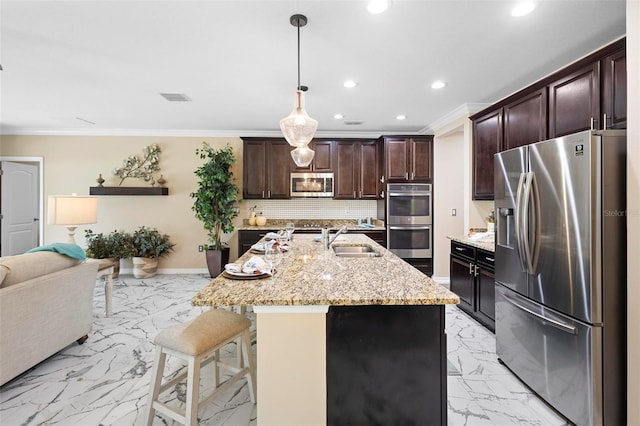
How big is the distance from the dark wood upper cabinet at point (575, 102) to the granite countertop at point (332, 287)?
6.13 ft

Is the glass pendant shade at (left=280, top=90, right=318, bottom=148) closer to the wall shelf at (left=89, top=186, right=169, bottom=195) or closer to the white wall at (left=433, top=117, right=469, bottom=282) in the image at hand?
the white wall at (left=433, top=117, right=469, bottom=282)

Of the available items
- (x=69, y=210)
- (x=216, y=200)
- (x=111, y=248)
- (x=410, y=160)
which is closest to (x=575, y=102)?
(x=410, y=160)

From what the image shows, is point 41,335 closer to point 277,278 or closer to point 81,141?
point 277,278

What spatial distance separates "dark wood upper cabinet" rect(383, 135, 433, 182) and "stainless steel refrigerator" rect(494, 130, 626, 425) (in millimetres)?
2823

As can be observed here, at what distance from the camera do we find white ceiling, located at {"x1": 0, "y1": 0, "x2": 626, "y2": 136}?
79.7 inches

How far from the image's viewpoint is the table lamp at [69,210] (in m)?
3.00

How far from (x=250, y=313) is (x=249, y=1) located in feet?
9.94

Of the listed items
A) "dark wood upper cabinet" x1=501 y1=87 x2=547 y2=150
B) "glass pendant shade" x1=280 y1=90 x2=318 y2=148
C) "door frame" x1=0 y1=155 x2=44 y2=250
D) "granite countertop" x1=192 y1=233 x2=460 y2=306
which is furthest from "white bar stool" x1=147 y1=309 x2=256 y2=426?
"door frame" x1=0 y1=155 x2=44 y2=250

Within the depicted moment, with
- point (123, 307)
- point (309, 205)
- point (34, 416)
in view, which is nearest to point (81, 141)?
point (123, 307)

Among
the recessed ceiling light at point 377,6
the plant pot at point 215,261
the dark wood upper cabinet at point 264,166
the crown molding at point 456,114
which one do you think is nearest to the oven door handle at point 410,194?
the crown molding at point 456,114

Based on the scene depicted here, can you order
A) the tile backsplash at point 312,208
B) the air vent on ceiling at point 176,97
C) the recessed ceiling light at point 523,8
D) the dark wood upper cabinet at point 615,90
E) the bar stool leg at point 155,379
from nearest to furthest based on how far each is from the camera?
the bar stool leg at point 155,379
the recessed ceiling light at point 523,8
the dark wood upper cabinet at point 615,90
the air vent on ceiling at point 176,97
the tile backsplash at point 312,208

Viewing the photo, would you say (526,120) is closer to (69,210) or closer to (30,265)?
A: (30,265)

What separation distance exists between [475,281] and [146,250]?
16.3ft

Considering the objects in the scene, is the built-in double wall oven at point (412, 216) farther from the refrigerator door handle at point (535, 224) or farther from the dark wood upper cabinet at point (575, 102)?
the refrigerator door handle at point (535, 224)
